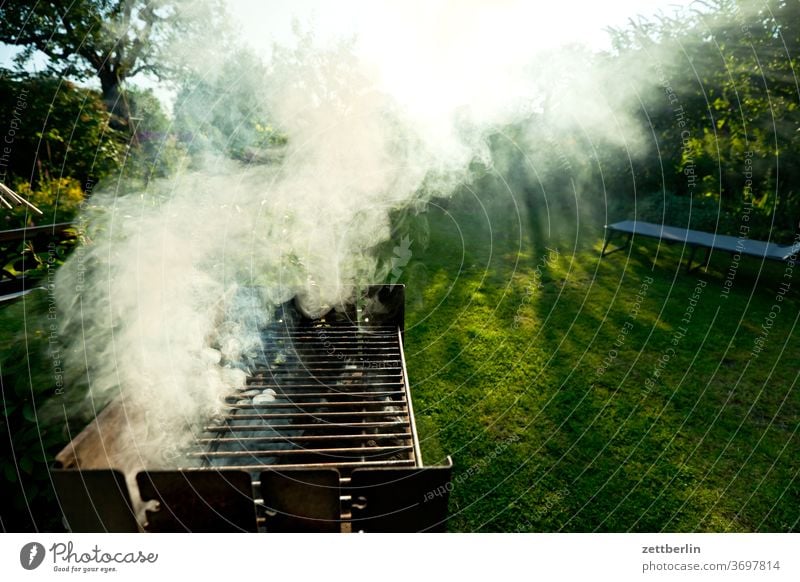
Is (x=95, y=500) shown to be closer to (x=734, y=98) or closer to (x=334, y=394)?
(x=334, y=394)

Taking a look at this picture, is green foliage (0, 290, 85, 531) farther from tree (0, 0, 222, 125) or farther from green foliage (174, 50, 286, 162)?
tree (0, 0, 222, 125)

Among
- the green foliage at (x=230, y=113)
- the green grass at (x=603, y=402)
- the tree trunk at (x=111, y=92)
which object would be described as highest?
the tree trunk at (x=111, y=92)

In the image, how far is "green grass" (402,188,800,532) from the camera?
3.47 meters

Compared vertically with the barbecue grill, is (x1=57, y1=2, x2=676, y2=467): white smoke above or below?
above

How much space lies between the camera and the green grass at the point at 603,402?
3.47 metres

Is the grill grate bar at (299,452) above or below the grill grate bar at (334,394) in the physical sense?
below

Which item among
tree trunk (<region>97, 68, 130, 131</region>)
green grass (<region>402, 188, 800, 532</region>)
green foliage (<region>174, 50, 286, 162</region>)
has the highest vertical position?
tree trunk (<region>97, 68, 130, 131</region>)

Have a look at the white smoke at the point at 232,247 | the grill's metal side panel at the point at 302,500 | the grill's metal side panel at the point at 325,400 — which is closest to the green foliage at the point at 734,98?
the white smoke at the point at 232,247

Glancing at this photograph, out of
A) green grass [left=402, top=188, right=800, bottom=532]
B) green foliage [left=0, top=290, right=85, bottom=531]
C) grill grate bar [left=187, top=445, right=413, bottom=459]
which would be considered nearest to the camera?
green foliage [left=0, top=290, right=85, bottom=531]

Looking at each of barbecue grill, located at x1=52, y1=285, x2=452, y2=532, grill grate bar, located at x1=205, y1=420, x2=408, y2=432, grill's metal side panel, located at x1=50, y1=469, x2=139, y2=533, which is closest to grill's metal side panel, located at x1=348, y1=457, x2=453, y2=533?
barbecue grill, located at x1=52, y1=285, x2=452, y2=532

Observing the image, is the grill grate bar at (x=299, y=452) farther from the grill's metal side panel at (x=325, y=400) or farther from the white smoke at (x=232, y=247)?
the white smoke at (x=232, y=247)

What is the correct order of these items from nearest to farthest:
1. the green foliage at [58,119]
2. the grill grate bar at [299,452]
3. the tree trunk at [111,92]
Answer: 1. the grill grate bar at [299,452]
2. the green foliage at [58,119]
3. the tree trunk at [111,92]

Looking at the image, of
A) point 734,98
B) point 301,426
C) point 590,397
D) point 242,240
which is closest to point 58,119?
point 242,240

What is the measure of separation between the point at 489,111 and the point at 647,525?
665 cm
